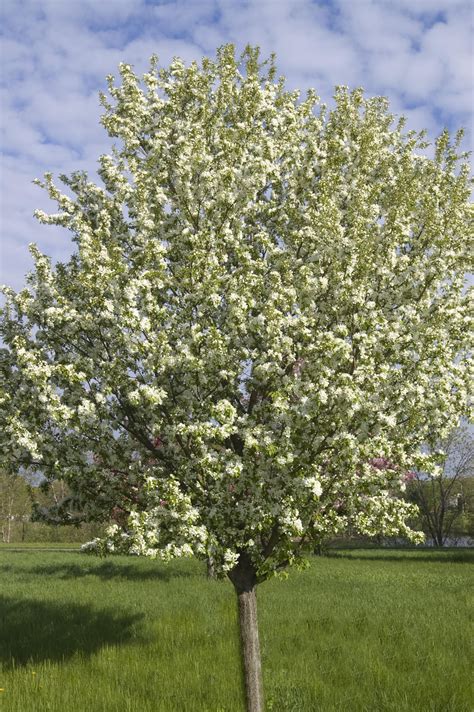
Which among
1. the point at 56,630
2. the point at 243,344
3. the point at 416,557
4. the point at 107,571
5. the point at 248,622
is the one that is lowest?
the point at 416,557

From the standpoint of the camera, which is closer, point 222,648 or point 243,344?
point 243,344

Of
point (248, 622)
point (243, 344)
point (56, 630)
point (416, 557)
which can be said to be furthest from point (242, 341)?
point (416, 557)

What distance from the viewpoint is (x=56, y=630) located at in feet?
50.2

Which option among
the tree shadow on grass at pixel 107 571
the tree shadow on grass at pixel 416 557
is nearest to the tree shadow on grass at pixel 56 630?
the tree shadow on grass at pixel 107 571

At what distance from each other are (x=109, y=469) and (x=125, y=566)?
24.8 metres

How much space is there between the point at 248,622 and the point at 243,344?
176 inches

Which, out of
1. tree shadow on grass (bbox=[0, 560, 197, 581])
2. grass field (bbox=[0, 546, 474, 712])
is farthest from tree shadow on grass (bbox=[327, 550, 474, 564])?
tree shadow on grass (bbox=[0, 560, 197, 581])

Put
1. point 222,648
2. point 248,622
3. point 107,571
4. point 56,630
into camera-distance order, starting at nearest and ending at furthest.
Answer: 1. point 248,622
2. point 222,648
3. point 56,630
4. point 107,571

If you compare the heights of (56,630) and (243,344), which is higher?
(243,344)

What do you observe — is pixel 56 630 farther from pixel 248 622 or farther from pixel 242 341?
pixel 242 341

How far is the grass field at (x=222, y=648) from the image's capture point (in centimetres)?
1004

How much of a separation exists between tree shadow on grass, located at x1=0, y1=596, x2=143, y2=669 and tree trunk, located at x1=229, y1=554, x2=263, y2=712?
538 cm

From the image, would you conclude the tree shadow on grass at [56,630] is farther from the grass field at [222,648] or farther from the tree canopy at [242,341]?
the tree canopy at [242,341]

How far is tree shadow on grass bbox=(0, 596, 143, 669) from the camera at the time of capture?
13258mm
